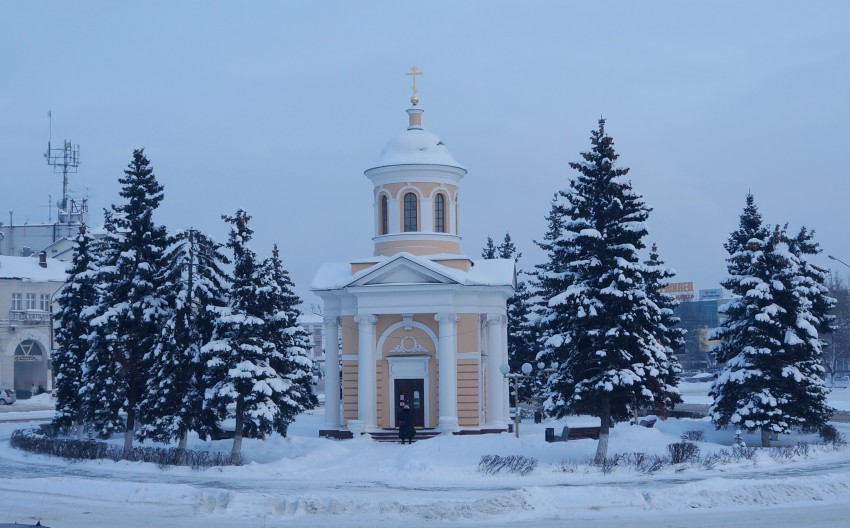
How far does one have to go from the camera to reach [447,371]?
39.7 m

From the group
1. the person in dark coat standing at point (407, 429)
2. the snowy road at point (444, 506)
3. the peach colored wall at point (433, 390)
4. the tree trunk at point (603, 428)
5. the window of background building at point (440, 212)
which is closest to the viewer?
the snowy road at point (444, 506)

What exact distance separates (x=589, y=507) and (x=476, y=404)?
64.0 feet

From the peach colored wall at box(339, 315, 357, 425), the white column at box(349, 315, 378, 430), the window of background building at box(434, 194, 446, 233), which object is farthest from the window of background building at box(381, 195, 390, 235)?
the white column at box(349, 315, 378, 430)

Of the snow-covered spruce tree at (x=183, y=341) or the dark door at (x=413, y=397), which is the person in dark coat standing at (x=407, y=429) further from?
the snow-covered spruce tree at (x=183, y=341)

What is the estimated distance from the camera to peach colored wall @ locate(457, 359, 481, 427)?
133 feet

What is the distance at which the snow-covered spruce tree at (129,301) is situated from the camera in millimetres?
33438

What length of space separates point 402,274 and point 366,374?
4.20m

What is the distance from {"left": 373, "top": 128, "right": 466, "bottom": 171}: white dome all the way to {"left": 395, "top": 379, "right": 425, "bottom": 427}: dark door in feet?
30.2

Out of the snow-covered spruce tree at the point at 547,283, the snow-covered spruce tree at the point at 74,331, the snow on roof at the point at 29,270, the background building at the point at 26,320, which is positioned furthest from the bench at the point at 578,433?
the snow on roof at the point at 29,270

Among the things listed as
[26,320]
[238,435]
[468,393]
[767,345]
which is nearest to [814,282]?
[767,345]

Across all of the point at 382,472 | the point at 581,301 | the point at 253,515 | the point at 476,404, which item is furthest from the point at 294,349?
the point at 253,515

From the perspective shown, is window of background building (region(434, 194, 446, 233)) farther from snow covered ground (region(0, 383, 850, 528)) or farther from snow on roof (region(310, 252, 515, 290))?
snow covered ground (region(0, 383, 850, 528))

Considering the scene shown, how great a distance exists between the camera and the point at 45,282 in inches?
3152

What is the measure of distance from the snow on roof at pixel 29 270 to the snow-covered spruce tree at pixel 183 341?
50222 millimetres
